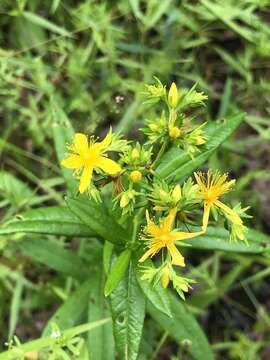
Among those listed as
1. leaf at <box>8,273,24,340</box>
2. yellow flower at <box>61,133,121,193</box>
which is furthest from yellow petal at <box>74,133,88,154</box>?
leaf at <box>8,273,24,340</box>

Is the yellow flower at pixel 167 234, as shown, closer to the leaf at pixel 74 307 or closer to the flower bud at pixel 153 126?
the flower bud at pixel 153 126

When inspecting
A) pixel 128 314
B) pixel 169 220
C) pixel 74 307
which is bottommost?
pixel 74 307

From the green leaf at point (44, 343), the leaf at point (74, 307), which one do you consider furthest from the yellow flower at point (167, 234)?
the leaf at point (74, 307)

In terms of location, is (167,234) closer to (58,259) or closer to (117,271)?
(117,271)

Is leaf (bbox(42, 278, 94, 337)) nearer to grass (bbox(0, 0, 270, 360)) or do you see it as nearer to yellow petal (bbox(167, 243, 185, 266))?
grass (bbox(0, 0, 270, 360))

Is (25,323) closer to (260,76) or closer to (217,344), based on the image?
(217,344)

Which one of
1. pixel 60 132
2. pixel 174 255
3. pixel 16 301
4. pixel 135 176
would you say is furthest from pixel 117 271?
pixel 16 301
